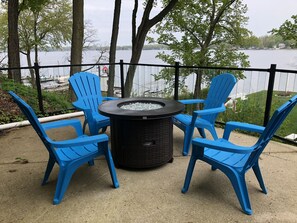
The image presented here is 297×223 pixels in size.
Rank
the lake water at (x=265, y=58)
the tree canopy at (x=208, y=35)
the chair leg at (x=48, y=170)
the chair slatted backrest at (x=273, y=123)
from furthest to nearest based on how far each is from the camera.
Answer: the tree canopy at (x=208, y=35)
the lake water at (x=265, y=58)
the chair leg at (x=48, y=170)
the chair slatted backrest at (x=273, y=123)

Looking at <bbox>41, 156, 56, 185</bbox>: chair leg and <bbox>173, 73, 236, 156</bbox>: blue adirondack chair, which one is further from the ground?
<bbox>173, 73, 236, 156</bbox>: blue adirondack chair

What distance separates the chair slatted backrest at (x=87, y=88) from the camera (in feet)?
11.5

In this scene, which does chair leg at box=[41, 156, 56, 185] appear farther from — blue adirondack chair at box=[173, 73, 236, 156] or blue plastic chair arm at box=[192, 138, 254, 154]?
blue adirondack chair at box=[173, 73, 236, 156]

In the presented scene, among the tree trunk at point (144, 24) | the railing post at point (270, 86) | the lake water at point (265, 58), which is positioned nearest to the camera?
the railing post at point (270, 86)

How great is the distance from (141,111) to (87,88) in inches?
57.6

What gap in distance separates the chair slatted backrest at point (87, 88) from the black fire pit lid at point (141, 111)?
2.49 feet

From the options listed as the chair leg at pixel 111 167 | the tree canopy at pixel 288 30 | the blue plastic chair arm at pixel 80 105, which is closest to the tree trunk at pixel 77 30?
the blue plastic chair arm at pixel 80 105

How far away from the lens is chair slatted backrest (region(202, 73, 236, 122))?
3.09 m

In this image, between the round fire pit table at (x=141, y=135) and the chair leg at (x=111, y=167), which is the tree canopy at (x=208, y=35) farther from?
the chair leg at (x=111, y=167)

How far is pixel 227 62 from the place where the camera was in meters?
11.9


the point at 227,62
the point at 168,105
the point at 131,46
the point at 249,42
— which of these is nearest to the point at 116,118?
the point at 168,105

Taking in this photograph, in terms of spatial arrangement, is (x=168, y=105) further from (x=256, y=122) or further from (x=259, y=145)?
(x=256, y=122)

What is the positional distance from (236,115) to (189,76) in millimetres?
1466

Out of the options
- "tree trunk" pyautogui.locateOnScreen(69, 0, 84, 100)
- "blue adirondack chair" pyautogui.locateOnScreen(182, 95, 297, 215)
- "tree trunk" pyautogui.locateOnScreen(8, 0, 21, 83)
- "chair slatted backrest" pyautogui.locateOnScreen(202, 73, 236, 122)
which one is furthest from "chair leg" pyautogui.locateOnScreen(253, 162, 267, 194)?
"tree trunk" pyautogui.locateOnScreen(8, 0, 21, 83)
